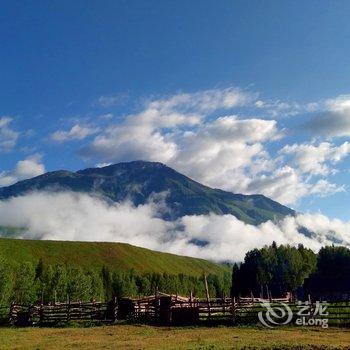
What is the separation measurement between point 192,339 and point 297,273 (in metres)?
113

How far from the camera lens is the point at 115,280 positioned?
582ft

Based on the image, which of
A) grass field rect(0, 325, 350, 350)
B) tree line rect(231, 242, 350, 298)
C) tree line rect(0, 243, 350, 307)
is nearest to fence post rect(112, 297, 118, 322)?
grass field rect(0, 325, 350, 350)

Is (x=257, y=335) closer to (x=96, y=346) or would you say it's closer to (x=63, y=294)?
(x=96, y=346)

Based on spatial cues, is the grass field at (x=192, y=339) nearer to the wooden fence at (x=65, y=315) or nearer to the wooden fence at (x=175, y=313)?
the wooden fence at (x=175, y=313)

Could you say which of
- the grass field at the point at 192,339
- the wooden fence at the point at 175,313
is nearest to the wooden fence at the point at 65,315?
the wooden fence at the point at 175,313

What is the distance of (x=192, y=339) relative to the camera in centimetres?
2902

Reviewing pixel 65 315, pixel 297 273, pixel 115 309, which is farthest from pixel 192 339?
pixel 297 273

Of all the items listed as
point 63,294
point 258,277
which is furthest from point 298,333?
point 258,277

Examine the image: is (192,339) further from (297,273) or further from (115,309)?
(297,273)

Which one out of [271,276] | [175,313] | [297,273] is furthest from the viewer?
[271,276]

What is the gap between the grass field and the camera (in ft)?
82.4

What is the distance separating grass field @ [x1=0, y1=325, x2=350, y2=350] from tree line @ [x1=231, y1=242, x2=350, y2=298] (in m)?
104

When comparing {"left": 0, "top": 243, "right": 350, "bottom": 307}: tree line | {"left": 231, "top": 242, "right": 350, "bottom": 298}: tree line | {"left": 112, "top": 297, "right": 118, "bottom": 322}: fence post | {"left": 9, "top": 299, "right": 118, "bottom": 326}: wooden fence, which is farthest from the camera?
{"left": 231, "top": 242, "right": 350, "bottom": 298}: tree line

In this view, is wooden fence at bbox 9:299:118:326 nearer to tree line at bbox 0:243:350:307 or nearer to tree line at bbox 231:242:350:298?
tree line at bbox 0:243:350:307
